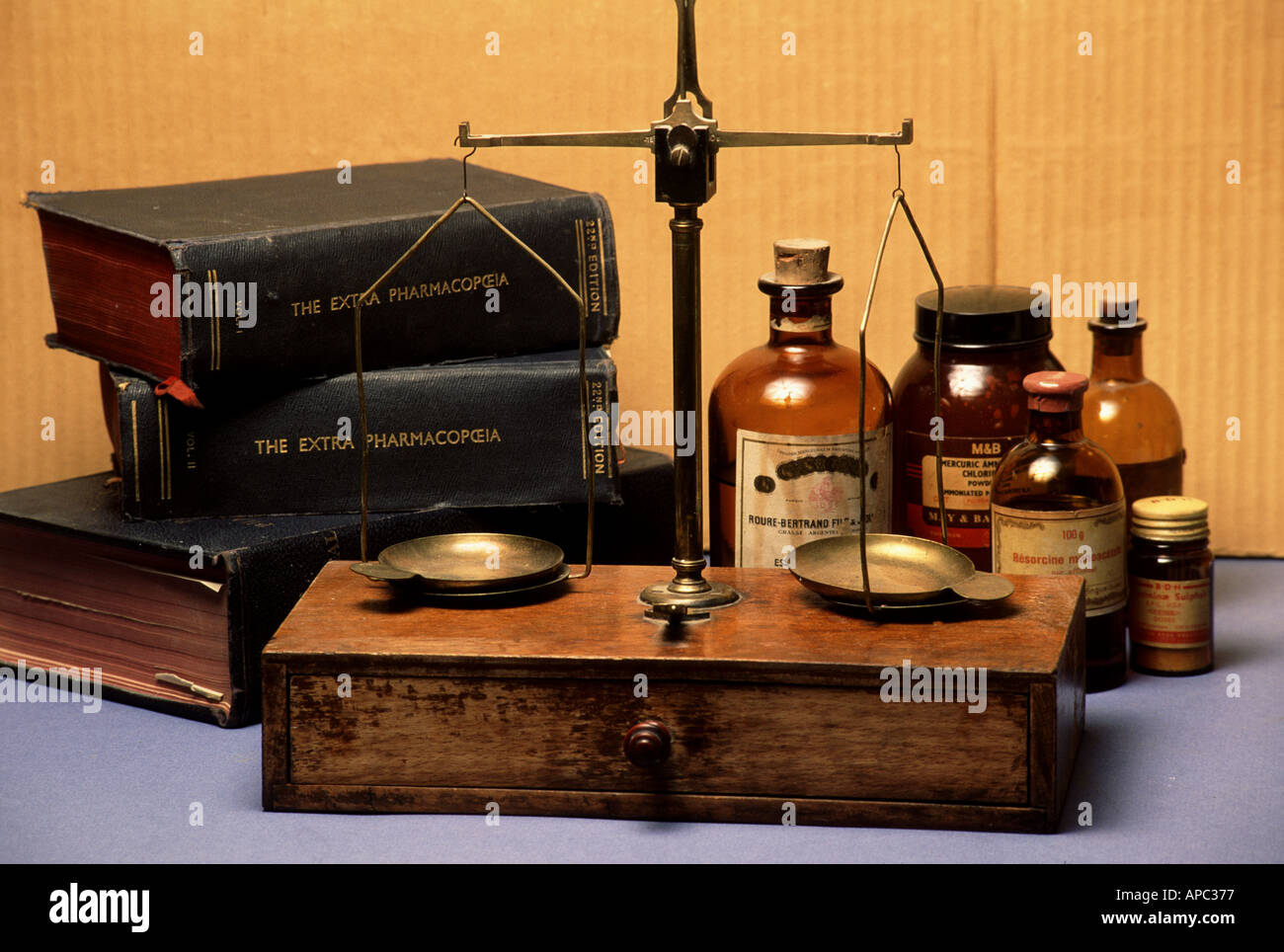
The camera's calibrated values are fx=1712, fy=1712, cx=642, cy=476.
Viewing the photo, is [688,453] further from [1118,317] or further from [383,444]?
[1118,317]

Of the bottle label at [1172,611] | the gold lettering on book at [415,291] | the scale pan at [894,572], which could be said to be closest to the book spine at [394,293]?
the gold lettering on book at [415,291]

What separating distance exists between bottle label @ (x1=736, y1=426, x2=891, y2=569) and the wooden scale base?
0.13 m

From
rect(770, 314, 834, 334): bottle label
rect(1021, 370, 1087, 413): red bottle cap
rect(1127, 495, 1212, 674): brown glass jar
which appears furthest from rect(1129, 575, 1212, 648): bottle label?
rect(770, 314, 834, 334): bottle label

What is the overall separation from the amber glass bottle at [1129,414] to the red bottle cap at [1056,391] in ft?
0.39

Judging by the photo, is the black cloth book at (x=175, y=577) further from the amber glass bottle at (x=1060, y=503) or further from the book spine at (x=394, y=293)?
the amber glass bottle at (x=1060, y=503)

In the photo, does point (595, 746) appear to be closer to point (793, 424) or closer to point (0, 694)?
point (793, 424)

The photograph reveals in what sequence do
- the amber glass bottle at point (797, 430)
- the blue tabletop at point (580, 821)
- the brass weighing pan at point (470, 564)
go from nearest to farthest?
the blue tabletop at point (580, 821)
the brass weighing pan at point (470, 564)
the amber glass bottle at point (797, 430)

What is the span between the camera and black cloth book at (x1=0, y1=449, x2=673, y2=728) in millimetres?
936

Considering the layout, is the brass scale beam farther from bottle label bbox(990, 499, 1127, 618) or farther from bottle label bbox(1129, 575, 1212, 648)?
bottle label bbox(1129, 575, 1212, 648)

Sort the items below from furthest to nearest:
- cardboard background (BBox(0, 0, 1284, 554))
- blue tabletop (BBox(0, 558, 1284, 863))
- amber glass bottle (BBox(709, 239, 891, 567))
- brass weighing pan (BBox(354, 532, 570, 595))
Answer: cardboard background (BBox(0, 0, 1284, 554)) → amber glass bottle (BBox(709, 239, 891, 567)) → brass weighing pan (BBox(354, 532, 570, 595)) → blue tabletop (BBox(0, 558, 1284, 863))

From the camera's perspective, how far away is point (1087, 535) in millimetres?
938

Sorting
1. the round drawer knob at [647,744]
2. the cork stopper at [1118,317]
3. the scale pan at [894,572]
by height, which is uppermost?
the cork stopper at [1118,317]

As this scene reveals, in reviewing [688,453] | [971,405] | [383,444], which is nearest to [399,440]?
[383,444]

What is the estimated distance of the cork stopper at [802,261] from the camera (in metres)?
0.97
